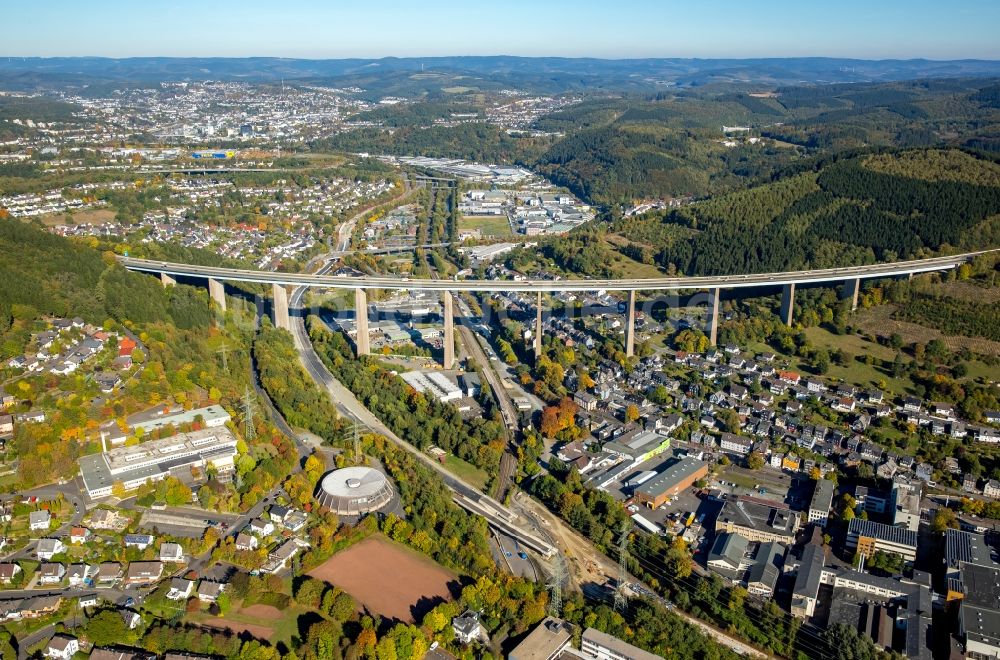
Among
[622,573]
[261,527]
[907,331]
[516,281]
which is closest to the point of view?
[622,573]

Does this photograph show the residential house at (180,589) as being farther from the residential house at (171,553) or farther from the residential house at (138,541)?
the residential house at (138,541)

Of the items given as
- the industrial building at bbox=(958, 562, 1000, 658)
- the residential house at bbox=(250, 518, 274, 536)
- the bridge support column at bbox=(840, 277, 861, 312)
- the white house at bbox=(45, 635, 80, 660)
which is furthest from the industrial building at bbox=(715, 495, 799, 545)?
the bridge support column at bbox=(840, 277, 861, 312)

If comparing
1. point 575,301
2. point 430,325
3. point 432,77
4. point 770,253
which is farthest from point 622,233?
point 432,77

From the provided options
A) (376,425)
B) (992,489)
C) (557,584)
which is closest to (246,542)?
(557,584)

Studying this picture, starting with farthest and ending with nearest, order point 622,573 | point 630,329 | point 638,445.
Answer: point 630,329 < point 638,445 < point 622,573

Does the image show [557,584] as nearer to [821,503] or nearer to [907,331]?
[821,503]

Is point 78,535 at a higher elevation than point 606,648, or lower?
higher

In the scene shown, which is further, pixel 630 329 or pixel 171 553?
pixel 630 329

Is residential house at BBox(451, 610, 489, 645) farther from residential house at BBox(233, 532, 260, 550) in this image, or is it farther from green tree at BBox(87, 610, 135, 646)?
green tree at BBox(87, 610, 135, 646)
